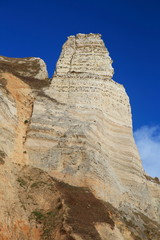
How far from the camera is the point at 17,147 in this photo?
2616 cm

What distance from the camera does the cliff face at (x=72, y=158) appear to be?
60.3 feet

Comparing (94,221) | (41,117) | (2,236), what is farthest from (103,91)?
(2,236)

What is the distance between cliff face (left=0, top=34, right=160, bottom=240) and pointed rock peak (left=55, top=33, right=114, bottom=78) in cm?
15

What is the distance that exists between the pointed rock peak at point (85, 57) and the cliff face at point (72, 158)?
0.48 ft

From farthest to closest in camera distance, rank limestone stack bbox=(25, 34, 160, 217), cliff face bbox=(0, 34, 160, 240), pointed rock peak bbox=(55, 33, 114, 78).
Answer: pointed rock peak bbox=(55, 33, 114, 78)
limestone stack bbox=(25, 34, 160, 217)
cliff face bbox=(0, 34, 160, 240)

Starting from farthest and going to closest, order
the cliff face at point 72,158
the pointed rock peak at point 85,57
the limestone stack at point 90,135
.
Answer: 1. the pointed rock peak at point 85,57
2. the limestone stack at point 90,135
3. the cliff face at point 72,158

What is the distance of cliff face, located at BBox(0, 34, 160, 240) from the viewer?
60.3ft

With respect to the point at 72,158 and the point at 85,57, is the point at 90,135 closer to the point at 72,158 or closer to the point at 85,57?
the point at 72,158

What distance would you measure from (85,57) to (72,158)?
20.8 m

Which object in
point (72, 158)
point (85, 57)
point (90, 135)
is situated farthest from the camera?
point (85, 57)

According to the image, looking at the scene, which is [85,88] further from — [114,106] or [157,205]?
[157,205]

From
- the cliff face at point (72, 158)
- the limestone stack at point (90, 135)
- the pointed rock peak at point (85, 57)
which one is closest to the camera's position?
the cliff face at point (72, 158)

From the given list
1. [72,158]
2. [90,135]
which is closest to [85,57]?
[90,135]

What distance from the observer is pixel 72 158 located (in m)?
25.8
